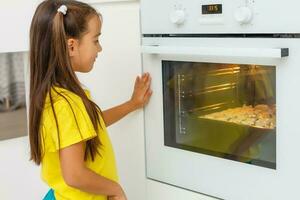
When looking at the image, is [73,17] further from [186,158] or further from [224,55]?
[186,158]

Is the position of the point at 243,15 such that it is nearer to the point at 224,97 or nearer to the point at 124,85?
the point at 224,97

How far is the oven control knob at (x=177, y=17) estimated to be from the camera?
1.32m

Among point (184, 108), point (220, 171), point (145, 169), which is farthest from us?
point (145, 169)

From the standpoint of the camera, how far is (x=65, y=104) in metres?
1.22

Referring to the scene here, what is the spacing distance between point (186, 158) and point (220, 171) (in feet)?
0.41

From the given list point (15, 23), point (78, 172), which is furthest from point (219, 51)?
point (15, 23)

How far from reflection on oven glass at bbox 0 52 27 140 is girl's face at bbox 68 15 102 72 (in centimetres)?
37

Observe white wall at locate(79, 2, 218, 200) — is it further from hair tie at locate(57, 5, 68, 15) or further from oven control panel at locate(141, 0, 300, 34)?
hair tie at locate(57, 5, 68, 15)

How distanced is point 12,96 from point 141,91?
1.35 ft

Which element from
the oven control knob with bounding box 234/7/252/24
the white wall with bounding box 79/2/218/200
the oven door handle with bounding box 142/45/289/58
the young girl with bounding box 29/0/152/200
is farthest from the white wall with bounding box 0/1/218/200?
the oven control knob with bounding box 234/7/252/24

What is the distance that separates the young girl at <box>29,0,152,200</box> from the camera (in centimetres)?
121

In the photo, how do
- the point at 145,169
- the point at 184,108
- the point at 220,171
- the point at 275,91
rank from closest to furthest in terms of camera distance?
the point at 275,91 → the point at 220,171 → the point at 184,108 → the point at 145,169

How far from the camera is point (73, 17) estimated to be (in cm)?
124

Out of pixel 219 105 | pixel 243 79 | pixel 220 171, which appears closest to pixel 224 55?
pixel 243 79
